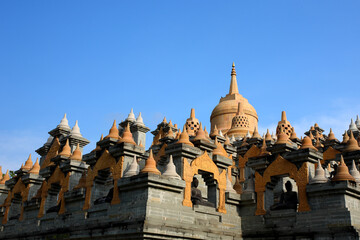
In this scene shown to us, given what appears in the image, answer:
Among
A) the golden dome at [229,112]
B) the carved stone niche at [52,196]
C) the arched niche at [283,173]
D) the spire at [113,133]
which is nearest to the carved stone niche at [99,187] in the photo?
the spire at [113,133]

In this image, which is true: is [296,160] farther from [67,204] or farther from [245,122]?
[245,122]

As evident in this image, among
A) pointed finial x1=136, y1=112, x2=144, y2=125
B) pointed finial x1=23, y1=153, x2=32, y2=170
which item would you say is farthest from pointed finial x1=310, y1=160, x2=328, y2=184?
pointed finial x1=23, y1=153, x2=32, y2=170

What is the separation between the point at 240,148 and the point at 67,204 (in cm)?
1456

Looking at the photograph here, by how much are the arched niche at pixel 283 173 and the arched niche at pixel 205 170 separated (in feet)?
6.01

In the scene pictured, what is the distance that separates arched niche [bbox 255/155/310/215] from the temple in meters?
0.05

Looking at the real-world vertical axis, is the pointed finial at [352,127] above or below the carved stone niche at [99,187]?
above

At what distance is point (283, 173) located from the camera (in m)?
20.8

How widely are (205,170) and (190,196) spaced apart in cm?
202

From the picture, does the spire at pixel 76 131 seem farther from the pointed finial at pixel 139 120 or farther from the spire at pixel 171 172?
the spire at pixel 171 172

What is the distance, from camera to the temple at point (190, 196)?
17.8 metres

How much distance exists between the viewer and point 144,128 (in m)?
36.9

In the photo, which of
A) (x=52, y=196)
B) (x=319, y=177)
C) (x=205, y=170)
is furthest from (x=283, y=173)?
(x=52, y=196)

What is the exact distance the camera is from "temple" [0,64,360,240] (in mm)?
17812

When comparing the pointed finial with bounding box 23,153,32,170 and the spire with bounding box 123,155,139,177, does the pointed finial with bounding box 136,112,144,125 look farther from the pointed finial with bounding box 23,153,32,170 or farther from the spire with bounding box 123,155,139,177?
the spire with bounding box 123,155,139,177
